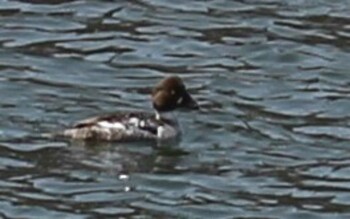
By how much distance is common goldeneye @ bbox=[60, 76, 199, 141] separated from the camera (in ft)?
54.2

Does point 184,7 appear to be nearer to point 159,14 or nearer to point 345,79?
point 159,14

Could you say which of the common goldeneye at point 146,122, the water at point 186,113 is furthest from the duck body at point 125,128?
the water at point 186,113

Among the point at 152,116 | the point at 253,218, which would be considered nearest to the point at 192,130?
the point at 152,116

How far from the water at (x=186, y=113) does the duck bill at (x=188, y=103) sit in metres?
0.14

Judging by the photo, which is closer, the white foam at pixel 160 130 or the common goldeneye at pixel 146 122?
the common goldeneye at pixel 146 122

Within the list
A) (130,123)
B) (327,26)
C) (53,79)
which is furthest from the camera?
(327,26)

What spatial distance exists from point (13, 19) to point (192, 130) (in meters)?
3.22

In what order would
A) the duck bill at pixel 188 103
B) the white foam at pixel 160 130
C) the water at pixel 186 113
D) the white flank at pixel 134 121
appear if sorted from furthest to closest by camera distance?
the duck bill at pixel 188 103
the white foam at pixel 160 130
the white flank at pixel 134 121
the water at pixel 186 113

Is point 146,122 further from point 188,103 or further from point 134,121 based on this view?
point 188,103

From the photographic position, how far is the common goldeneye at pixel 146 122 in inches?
651

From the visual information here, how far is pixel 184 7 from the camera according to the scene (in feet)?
66.1

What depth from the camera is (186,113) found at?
58.0 ft

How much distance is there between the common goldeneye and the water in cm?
12

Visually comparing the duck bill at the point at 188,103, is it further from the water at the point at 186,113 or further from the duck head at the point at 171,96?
the water at the point at 186,113
